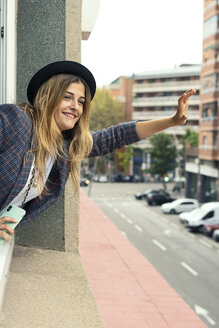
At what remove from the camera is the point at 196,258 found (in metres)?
22.3

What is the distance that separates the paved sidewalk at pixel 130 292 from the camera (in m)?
3.14

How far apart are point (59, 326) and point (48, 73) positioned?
103cm

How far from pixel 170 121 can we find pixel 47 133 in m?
0.57

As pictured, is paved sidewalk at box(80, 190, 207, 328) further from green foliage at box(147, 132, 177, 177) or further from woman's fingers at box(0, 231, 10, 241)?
green foliage at box(147, 132, 177, 177)

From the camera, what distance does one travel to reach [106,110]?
220 ft

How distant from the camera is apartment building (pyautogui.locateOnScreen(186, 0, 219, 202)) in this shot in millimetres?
37312

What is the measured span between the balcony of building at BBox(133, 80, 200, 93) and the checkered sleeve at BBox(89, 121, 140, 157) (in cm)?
5995

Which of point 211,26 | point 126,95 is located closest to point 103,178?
point 126,95

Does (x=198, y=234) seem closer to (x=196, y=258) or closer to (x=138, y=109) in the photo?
(x=196, y=258)

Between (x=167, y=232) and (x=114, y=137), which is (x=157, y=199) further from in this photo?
(x=114, y=137)

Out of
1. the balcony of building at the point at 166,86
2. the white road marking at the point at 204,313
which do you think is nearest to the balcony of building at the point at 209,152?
the balcony of building at the point at 166,86

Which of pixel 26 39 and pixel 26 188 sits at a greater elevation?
pixel 26 39

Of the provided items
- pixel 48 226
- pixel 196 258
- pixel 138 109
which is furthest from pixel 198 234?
pixel 138 109

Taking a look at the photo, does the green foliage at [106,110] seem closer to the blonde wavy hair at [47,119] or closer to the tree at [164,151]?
the tree at [164,151]
